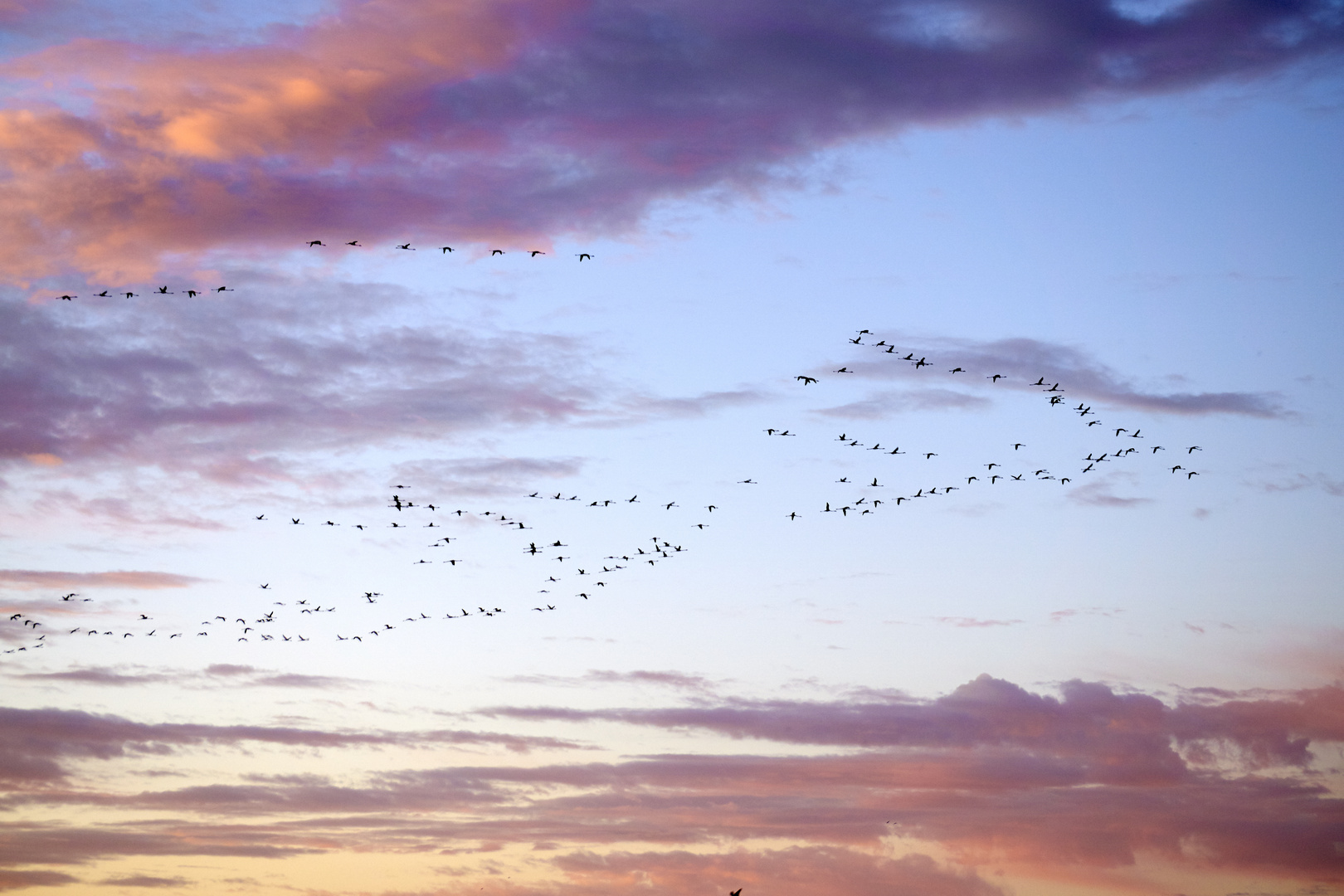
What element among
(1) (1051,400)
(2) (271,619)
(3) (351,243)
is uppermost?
(3) (351,243)

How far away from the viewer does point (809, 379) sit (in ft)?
409

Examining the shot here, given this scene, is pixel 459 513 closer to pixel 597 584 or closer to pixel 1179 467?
pixel 597 584

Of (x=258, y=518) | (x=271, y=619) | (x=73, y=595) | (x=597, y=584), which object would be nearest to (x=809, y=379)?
(x=597, y=584)

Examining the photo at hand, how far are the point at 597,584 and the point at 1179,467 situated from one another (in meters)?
60.5

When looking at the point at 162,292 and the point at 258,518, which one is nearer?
the point at 162,292

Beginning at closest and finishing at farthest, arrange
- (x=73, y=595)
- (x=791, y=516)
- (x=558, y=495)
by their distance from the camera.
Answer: (x=558, y=495)
(x=791, y=516)
(x=73, y=595)

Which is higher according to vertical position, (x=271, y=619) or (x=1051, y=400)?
(x=1051, y=400)

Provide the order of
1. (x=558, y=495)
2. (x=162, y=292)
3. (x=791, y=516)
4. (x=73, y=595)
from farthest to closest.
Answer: (x=73, y=595), (x=791, y=516), (x=558, y=495), (x=162, y=292)

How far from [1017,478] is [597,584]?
139 feet

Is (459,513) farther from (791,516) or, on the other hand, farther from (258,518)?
(791,516)

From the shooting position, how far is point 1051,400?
12362cm

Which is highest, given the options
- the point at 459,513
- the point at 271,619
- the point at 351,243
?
the point at 351,243

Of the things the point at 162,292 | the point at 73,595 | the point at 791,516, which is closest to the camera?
the point at 162,292

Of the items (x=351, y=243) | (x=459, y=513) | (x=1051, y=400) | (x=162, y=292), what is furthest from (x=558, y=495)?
(x=1051, y=400)
